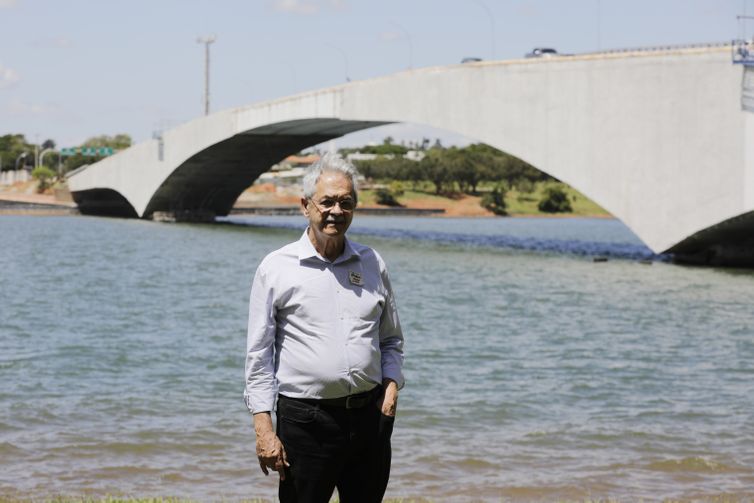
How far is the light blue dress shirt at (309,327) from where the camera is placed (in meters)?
4.86

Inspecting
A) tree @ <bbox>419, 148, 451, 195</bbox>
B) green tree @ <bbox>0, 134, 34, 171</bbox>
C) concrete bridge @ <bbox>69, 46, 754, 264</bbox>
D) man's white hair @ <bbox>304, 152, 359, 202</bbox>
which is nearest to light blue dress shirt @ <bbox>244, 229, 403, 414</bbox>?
man's white hair @ <bbox>304, 152, 359, 202</bbox>

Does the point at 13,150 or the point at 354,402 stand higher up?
the point at 13,150

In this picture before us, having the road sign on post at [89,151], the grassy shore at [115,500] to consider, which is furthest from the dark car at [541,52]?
the road sign on post at [89,151]

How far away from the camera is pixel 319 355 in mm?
4852

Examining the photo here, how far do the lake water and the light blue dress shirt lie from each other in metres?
3.50

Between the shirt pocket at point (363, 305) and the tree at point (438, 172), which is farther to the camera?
the tree at point (438, 172)

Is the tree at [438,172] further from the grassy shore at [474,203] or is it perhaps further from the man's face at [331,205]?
the man's face at [331,205]

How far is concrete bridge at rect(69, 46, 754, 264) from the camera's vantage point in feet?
99.3

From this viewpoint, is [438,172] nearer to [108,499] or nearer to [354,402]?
[108,499]

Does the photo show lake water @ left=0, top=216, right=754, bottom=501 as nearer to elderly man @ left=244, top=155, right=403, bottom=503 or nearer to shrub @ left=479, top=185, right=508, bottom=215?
elderly man @ left=244, top=155, right=403, bottom=503

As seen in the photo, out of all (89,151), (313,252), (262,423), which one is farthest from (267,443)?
(89,151)

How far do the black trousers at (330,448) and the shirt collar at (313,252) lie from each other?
0.59 meters

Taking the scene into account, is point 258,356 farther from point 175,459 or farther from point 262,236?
point 262,236

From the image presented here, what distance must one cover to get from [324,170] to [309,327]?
651 millimetres
